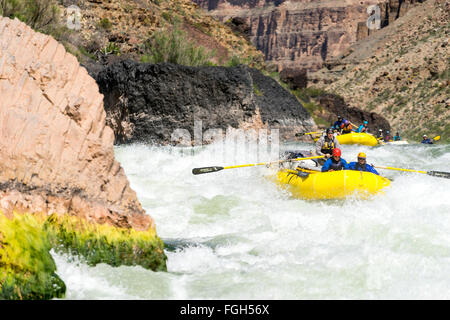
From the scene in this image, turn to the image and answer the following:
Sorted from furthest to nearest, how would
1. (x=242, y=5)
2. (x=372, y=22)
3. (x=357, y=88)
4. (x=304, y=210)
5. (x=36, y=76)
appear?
(x=242, y=5), (x=372, y=22), (x=357, y=88), (x=304, y=210), (x=36, y=76)

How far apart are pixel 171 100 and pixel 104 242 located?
9.86 metres

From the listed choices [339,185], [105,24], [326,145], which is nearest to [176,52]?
[105,24]

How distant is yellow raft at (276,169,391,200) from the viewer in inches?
325

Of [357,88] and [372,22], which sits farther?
[372,22]

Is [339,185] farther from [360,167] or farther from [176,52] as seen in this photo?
[176,52]

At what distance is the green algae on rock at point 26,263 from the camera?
377 cm

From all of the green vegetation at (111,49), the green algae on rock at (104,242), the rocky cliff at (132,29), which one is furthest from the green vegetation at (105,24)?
the green algae on rock at (104,242)

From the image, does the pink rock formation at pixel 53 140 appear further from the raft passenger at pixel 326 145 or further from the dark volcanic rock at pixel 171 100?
the dark volcanic rock at pixel 171 100

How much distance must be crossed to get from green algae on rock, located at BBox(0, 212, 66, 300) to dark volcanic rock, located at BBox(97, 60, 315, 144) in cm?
953

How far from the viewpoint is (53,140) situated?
4445 millimetres
